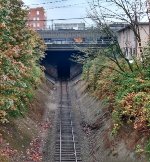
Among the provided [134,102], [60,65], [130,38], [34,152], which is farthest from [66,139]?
[60,65]

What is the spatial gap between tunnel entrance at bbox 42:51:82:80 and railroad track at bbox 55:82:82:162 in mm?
39057

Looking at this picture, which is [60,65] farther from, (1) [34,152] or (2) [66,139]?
(1) [34,152]

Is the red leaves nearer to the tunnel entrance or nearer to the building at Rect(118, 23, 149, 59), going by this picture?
the building at Rect(118, 23, 149, 59)

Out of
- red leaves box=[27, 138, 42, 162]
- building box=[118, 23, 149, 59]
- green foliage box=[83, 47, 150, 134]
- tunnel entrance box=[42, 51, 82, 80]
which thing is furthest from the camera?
A: tunnel entrance box=[42, 51, 82, 80]

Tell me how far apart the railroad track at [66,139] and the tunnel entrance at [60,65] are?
39.1m

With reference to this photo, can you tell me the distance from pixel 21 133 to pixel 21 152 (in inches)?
151

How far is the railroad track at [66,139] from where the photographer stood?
29069 millimetres

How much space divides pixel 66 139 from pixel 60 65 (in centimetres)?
6264

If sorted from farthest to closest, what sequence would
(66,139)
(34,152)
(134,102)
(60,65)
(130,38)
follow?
(60,65)
(130,38)
(66,139)
(34,152)
(134,102)

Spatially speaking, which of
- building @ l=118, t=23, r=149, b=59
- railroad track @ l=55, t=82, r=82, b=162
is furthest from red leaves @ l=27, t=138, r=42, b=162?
building @ l=118, t=23, r=149, b=59

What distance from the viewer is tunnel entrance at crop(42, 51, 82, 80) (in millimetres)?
89500

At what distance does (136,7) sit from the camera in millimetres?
34625

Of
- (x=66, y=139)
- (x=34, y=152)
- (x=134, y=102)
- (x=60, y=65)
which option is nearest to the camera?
(x=134, y=102)

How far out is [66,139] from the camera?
33.9 meters
